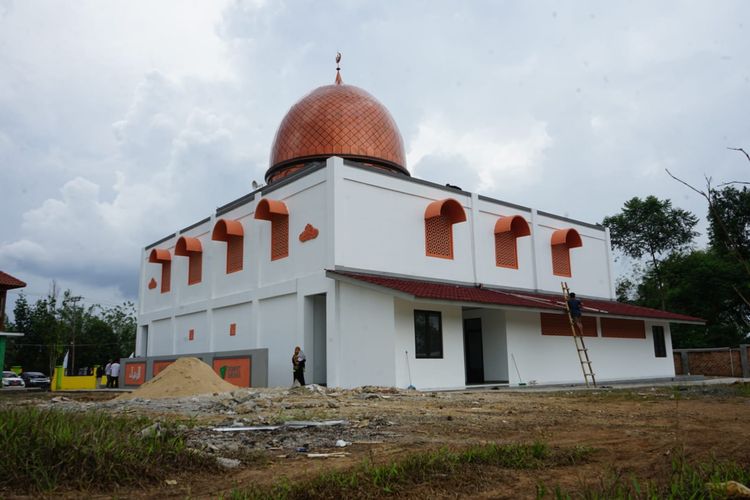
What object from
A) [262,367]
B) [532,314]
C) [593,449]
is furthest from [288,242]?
[593,449]

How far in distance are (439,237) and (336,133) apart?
591cm

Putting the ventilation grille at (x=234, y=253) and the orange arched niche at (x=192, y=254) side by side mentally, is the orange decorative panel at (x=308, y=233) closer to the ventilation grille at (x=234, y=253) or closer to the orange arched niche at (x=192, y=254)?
the ventilation grille at (x=234, y=253)

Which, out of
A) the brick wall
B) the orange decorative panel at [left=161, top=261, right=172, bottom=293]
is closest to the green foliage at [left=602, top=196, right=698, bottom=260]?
the brick wall

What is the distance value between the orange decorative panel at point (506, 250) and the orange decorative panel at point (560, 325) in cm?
250

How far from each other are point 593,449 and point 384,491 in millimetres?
2471

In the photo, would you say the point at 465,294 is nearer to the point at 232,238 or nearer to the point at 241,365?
the point at 241,365

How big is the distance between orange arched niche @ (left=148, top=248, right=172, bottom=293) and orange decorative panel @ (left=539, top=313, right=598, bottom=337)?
16858 mm

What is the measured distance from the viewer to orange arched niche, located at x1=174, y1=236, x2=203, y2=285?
24766 mm

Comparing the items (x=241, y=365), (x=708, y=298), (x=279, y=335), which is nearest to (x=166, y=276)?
(x=279, y=335)

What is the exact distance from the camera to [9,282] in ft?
101

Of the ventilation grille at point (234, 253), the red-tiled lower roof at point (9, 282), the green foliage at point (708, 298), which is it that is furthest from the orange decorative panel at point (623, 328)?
the red-tiled lower roof at point (9, 282)

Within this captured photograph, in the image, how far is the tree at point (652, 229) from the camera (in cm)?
4378

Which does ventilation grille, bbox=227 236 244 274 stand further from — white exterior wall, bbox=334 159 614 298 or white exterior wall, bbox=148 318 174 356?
white exterior wall, bbox=334 159 614 298

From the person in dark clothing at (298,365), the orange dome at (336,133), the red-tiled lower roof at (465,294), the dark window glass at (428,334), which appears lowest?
the person in dark clothing at (298,365)
